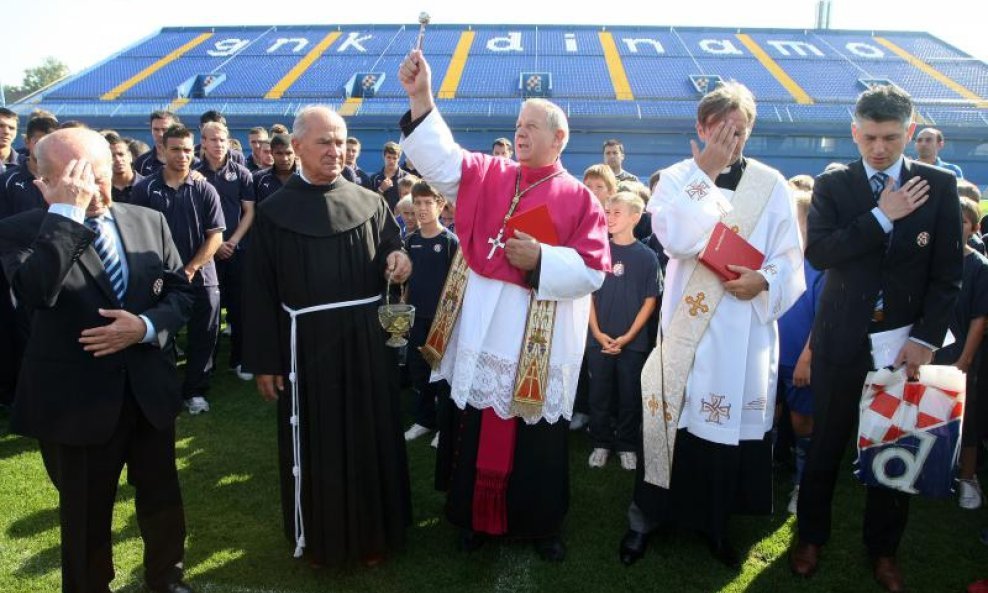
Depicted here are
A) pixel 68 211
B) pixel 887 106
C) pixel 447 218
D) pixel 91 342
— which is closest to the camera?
pixel 68 211

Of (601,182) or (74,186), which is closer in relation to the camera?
(74,186)

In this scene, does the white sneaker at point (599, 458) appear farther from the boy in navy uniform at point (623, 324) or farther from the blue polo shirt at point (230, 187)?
the blue polo shirt at point (230, 187)

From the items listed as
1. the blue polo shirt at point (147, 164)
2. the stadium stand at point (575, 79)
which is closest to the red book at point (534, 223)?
the blue polo shirt at point (147, 164)

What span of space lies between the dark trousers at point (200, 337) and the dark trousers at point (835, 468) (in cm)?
443

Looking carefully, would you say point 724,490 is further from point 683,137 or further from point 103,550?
point 683,137

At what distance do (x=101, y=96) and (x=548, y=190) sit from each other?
29356 mm

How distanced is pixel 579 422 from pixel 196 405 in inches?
121

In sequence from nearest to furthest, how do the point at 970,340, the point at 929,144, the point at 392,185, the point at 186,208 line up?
the point at 970,340, the point at 186,208, the point at 929,144, the point at 392,185

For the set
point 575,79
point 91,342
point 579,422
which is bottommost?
point 579,422

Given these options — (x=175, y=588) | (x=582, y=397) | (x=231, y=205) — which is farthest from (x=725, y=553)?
(x=231, y=205)

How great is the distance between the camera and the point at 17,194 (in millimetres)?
5359

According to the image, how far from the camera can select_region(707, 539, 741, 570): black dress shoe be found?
340 cm

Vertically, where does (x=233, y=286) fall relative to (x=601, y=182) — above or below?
below

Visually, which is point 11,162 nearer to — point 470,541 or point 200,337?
point 200,337
